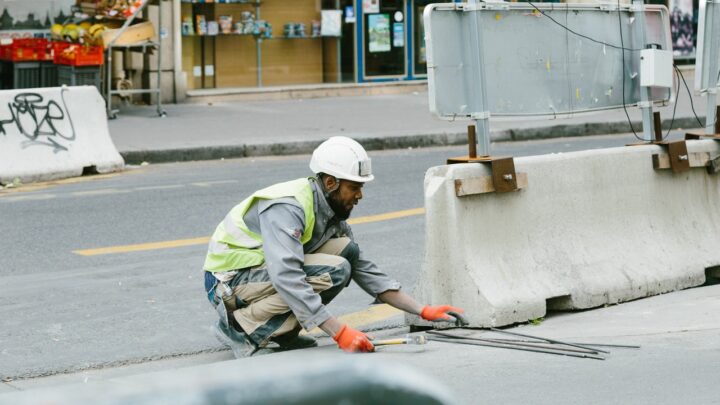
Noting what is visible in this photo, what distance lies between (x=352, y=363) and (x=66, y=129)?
1118cm

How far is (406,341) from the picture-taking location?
17.3 feet

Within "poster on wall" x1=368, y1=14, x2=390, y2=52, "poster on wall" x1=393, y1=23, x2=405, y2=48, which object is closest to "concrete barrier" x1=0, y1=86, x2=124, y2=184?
"poster on wall" x1=368, y1=14, x2=390, y2=52

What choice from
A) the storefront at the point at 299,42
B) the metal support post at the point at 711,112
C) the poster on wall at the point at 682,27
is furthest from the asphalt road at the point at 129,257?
the poster on wall at the point at 682,27

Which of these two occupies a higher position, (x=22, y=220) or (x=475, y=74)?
(x=475, y=74)

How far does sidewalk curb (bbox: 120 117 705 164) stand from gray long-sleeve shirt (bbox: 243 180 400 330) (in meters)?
8.02

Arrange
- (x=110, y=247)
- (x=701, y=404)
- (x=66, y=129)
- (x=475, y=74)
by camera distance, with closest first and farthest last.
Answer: (x=701, y=404), (x=475, y=74), (x=110, y=247), (x=66, y=129)

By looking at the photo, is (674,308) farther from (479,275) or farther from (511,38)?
(511,38)

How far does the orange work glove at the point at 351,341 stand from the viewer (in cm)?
489

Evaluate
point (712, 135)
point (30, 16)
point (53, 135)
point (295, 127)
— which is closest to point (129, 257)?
point (712, 135)

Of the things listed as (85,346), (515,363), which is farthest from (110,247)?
(515,363)

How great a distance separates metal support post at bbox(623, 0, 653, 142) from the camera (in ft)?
23.2

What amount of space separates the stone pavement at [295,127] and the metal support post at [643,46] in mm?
4914

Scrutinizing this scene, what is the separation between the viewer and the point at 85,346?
18.6ft

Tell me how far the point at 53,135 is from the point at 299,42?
889cm
